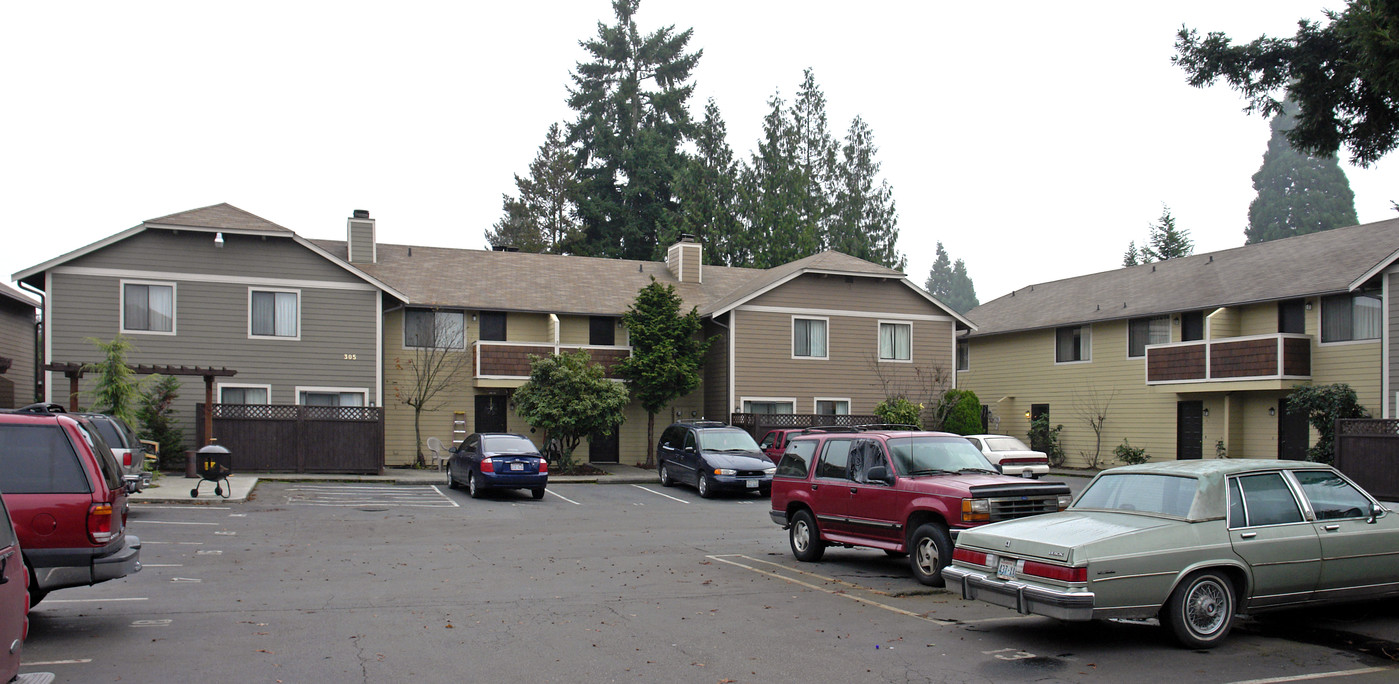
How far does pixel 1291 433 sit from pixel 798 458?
2022 centimetres

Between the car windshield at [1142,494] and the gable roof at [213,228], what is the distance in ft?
76.3

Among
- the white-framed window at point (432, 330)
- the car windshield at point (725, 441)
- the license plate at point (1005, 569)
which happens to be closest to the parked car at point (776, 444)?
the car windshield at point (725, 441)

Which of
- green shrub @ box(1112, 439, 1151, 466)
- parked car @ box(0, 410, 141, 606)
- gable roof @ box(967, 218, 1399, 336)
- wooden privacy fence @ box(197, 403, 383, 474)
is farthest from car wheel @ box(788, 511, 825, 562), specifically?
green shrub @ box(1112, 439, 1151, 466)

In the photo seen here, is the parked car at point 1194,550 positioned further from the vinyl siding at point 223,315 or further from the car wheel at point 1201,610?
the vinyl siding at point 223,315

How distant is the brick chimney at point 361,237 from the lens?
32.6 m

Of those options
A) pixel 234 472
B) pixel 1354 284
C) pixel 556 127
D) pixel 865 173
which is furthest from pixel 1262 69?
pixel 556 127

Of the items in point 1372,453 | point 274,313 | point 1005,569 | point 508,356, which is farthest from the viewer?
point 508,356

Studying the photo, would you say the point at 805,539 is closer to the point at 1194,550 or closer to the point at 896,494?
the point at 896,494

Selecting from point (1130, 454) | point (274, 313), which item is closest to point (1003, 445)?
point (1130, 454)

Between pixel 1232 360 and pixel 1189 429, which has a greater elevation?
pixel 1232 360

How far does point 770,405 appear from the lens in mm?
33406

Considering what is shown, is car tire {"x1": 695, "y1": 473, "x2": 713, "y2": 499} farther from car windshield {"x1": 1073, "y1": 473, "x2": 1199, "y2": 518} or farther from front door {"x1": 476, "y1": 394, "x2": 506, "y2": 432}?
car windshield {"x1": 1073, "y1": 473, "x2": 1199, "y2": 518}

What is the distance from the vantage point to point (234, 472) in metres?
26.0

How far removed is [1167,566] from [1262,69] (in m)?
8.58
